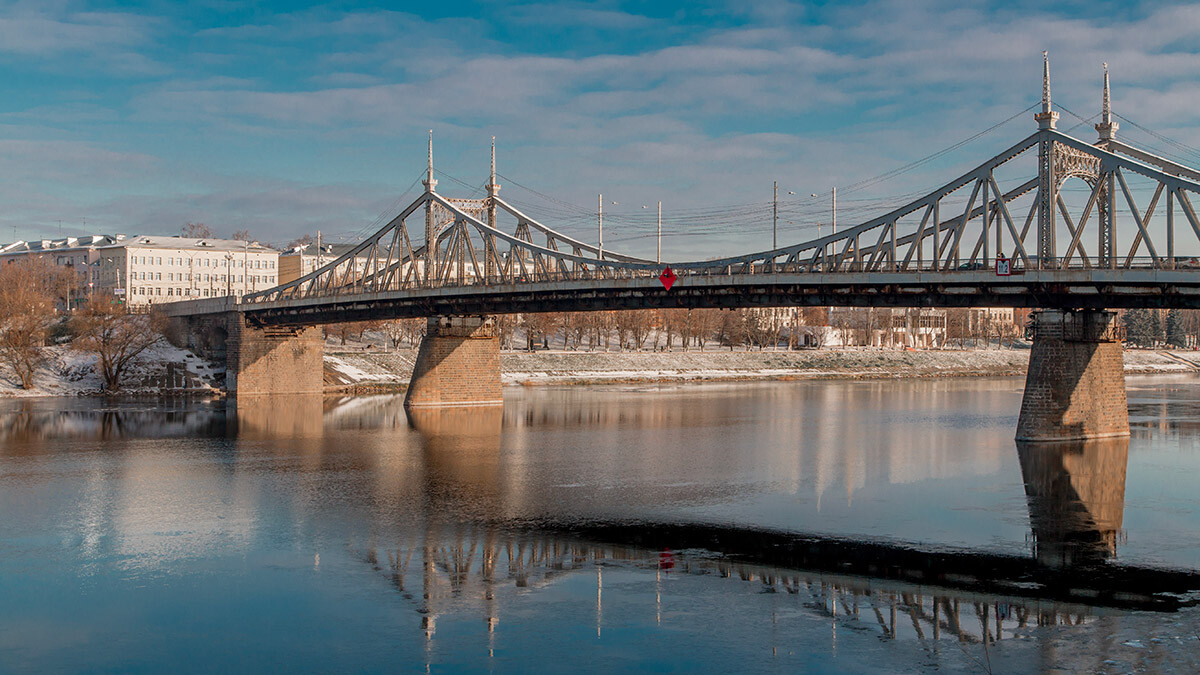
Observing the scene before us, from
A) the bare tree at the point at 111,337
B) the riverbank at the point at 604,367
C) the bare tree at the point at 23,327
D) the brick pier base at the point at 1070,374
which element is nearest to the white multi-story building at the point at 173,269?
the riverbank at the point at 604,367

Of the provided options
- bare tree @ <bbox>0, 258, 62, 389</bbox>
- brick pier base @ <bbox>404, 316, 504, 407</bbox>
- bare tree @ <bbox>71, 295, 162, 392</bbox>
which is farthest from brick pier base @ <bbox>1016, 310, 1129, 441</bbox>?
bare tree @ <bbox>0, 258, 62, 389</bbox>

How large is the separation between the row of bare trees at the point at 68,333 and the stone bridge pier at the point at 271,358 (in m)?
5.90

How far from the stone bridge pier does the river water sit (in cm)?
2484

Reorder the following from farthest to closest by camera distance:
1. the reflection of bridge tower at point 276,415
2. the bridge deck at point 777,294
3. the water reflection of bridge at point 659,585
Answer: the reflection of bridge tower at point 276,415 → the bridge deck at point 777,294 → the water reflection of bridge at point 659,585

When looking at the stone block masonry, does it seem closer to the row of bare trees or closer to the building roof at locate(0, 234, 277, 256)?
the row of bare trees

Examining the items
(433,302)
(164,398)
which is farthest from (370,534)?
(164,398)

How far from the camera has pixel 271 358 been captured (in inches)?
2776

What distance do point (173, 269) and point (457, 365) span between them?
72953 millimetres

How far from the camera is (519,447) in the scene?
41.1 metres

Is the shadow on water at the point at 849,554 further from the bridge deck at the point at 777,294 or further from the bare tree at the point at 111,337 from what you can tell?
the bare tree at the point at 111,337

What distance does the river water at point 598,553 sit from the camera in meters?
16.4

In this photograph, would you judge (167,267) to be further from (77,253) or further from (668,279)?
(668,279)

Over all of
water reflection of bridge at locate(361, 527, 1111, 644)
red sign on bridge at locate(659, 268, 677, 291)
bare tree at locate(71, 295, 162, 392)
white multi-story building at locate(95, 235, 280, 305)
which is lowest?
water reflection of bridge at locate(361, 527, 1111, 644)

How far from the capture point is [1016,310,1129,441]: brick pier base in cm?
4056
